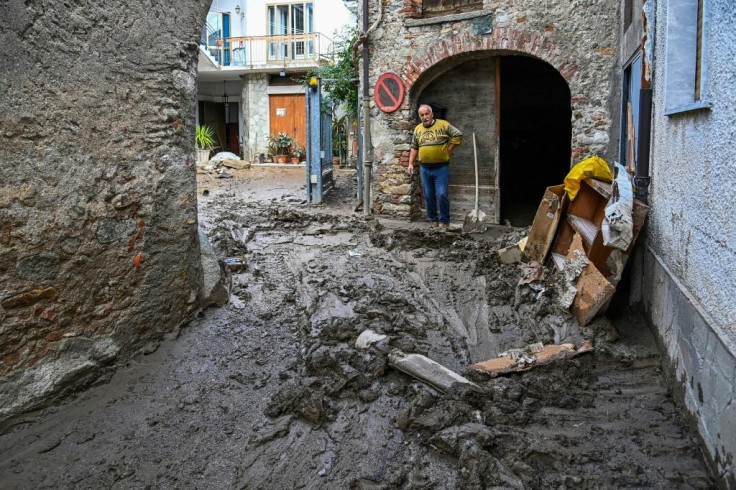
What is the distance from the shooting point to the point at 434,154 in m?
8.20

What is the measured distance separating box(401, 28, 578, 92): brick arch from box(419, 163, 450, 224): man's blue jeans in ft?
4.82

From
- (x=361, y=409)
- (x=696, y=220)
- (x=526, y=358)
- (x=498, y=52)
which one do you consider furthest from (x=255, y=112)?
(x=696, y=220)

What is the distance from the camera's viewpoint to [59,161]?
3.20 meters

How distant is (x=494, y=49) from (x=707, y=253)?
609 centimetres

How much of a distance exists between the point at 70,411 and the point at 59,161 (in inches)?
52.8

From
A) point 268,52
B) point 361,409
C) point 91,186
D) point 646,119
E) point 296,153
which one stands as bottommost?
point 361,409

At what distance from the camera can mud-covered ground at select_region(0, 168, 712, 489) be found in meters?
2.67

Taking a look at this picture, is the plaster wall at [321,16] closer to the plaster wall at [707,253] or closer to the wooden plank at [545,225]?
the wooden plank at [545,225]

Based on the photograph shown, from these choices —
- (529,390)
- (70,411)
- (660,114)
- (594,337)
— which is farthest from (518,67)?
(70,411)

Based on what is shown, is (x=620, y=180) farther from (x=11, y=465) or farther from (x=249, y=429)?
(x=11, y=465)

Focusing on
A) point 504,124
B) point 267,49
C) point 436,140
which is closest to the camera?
point 436,140

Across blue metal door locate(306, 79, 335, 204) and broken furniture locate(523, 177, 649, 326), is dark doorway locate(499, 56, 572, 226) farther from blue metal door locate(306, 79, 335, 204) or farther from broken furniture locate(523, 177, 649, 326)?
broken furniture locate(523, 177, 649, 326)

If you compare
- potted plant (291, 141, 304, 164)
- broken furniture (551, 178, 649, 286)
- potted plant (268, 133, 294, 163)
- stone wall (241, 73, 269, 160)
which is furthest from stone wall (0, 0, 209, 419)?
stone wall (241, 73, 269, 160)

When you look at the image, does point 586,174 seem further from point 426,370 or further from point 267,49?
point 267,49
